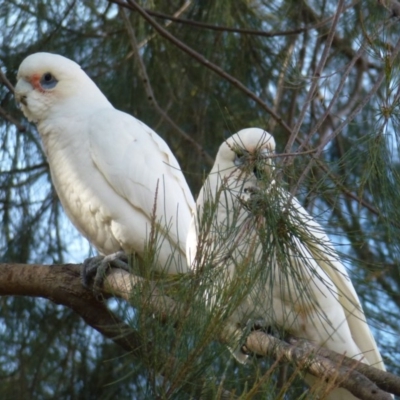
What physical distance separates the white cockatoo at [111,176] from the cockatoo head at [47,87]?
0.01m

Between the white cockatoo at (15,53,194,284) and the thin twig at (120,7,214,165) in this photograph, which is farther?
the thin twig at (120,7,214,165)

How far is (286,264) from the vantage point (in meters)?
1.91

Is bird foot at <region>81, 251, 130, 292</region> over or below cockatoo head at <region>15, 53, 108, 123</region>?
below

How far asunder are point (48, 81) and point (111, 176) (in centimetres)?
53

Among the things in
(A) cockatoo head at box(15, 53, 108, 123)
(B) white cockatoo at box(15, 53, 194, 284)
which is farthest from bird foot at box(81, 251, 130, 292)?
(A) cockatoo head at box(15, 53, 108, 123)

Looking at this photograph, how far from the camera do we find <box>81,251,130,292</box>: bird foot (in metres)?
2.78

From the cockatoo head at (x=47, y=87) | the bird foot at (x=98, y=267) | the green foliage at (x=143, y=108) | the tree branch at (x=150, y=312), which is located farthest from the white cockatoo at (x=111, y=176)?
the green foliage at (x=143, y=108)

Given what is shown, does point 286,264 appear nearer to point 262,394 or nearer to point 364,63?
point 262,394

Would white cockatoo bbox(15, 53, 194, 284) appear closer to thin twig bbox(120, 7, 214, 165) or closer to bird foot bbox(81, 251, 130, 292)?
bird foot bbox(81, 251, 130, 292)

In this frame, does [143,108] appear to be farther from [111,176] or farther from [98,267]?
[98,267]

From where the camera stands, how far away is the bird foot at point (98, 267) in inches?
109

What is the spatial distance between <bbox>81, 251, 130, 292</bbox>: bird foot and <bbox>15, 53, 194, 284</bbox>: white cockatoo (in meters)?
0.14

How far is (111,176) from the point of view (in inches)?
122

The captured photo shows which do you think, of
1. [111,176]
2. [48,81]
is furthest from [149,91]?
[111,176]
